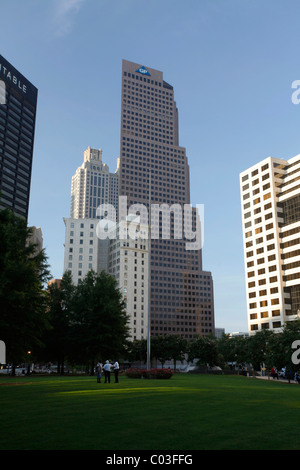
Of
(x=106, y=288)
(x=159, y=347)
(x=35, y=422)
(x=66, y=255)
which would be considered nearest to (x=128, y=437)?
(x=35, y=422)

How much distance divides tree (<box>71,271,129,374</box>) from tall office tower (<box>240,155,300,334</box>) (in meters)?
64.4

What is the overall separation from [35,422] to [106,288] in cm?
5083

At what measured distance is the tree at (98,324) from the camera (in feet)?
195

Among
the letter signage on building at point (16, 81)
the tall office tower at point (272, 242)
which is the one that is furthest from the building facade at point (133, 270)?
the letter signage on building at point (16, 81)

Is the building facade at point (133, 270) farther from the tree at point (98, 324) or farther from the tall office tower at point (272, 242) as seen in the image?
the tree at point (98, 324)

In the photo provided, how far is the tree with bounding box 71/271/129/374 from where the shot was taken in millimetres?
59375

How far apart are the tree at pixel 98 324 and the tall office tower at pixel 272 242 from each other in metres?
64.4

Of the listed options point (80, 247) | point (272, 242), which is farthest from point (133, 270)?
point (272, 242)

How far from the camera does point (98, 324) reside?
58625mm

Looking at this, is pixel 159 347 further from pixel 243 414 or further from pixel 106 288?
pixel 243 414

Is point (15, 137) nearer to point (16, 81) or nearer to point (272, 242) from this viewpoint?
point (16, 81)

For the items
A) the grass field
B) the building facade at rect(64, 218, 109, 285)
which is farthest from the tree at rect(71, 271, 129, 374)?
the building facade at rect(64, 218, 109, 285)

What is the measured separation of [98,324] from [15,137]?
441 ft

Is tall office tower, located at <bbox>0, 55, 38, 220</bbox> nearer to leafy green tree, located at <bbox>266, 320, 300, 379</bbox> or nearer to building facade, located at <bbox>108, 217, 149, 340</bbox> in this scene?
building facade, located at <bbox>108, 217, 149, 340</bbox>
